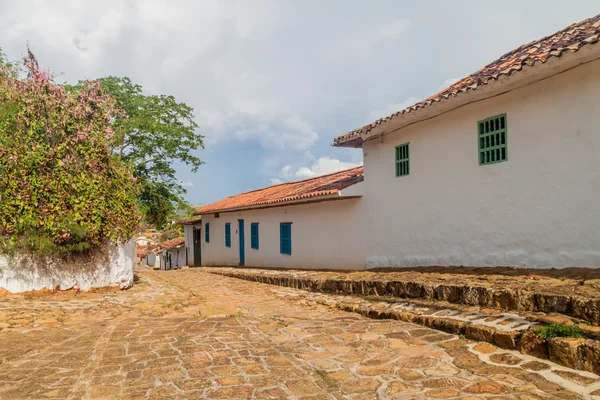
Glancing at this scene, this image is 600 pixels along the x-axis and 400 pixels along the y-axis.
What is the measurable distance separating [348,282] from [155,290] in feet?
16.0

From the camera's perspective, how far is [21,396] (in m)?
→ 3.60

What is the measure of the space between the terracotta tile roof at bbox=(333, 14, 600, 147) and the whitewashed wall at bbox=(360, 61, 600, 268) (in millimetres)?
523

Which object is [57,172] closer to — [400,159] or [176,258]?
[400,159]

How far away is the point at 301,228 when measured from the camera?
1362 cm

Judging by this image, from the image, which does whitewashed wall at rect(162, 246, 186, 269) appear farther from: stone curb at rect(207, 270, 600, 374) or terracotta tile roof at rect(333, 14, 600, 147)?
stone curb at rect(207, 270, 600, 374)

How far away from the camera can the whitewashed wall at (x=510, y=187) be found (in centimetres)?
622

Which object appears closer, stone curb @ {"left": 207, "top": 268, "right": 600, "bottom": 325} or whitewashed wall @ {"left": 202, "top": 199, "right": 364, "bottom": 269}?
stone curb @ {"left": 207, "top": 268, "right": 600, "bottom": 325}

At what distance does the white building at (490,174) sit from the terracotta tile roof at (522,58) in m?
0.03

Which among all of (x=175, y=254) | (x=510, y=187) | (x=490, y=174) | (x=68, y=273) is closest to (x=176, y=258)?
(x=175, y=254)

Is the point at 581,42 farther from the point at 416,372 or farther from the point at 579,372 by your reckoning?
the point at 416,372

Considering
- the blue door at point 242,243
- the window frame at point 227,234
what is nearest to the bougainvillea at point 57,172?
the blue door at point 242,243

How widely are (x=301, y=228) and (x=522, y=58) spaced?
8.44 m

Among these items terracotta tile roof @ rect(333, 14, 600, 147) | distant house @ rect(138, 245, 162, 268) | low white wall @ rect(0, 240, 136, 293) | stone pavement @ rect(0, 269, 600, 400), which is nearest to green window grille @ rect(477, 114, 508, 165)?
terracotta tile roof @ rect(333, 14, 600, 147)

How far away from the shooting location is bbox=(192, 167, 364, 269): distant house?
1164cm
